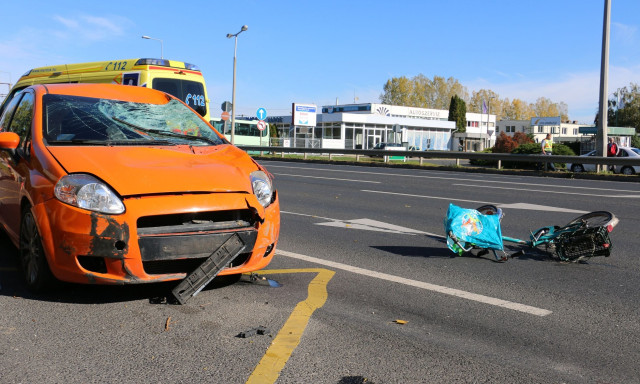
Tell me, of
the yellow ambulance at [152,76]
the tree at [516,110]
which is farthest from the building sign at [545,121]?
the yellow ambulance at [152,76]

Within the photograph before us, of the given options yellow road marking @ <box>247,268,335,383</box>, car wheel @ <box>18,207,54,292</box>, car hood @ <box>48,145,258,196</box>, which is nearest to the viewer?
yellow road marking @ <box>247,268,335,383</box>

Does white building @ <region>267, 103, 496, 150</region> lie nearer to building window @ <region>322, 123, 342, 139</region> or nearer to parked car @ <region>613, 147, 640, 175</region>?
building window @ <region>322, 123, 342, 139</region>

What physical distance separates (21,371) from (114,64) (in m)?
17.0

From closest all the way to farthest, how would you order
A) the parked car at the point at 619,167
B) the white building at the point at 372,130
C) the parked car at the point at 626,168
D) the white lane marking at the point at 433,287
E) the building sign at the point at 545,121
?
the white lane marking at the point at 433,287
the parked car at the point at 619,167
the parked car at the point at 626,168
the white building at the point at 372,130
the building sign at the point at 545,121

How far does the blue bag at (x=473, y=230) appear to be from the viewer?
5758mm

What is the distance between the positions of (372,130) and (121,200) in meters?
66.9

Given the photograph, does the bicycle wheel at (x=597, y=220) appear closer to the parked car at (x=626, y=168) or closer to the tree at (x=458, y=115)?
the parked car at (x=626, y=168)

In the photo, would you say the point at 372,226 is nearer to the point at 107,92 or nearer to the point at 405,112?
the point at 107,92

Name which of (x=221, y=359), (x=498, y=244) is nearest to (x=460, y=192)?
(x=498, y=244)

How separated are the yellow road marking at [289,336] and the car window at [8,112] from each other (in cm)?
290

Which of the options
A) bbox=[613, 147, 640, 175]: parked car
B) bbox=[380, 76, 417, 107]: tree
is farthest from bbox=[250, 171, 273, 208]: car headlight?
bbox=[380, 76, 417, 107]: tree

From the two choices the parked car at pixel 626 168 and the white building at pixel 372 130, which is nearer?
the parked car at pixel 626 168

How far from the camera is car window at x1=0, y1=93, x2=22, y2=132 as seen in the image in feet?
→ 18.9

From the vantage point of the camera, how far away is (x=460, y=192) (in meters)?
13.3
